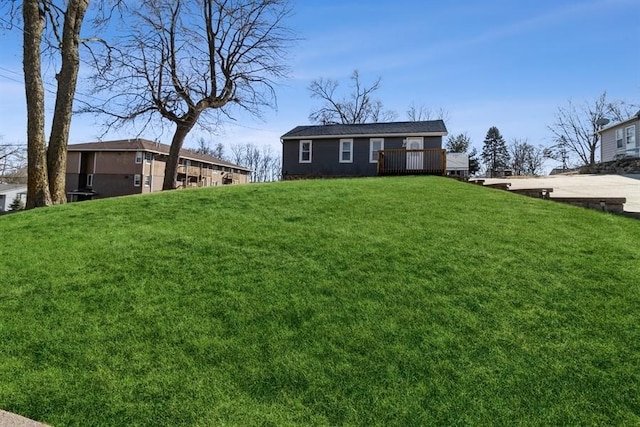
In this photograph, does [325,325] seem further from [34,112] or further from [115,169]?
[115,169]

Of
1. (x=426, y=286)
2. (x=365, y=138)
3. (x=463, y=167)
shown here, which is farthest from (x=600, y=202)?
(x=463, y=167)

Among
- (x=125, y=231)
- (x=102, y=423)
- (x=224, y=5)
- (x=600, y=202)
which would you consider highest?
(x=224, y=5)

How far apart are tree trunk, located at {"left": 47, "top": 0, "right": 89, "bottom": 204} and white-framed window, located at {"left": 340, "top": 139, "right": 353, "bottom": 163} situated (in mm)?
12214

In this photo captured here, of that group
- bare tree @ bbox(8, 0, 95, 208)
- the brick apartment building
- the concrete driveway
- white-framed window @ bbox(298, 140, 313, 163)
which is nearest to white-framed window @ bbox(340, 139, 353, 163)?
white-framed window @ bbox(298, 140, 313, 163)

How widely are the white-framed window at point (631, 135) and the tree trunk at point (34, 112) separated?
29282 mm

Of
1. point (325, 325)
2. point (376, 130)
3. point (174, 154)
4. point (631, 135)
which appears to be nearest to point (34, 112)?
point (174, 154)

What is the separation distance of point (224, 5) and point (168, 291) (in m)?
18.7

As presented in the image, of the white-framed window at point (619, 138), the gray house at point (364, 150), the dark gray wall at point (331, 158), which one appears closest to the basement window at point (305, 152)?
the gray house at point (364, 150)

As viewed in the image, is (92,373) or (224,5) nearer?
(92,373)

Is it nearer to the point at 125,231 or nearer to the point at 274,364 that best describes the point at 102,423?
the point at 274,364

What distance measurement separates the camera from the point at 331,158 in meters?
20.6

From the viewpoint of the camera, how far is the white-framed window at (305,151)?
20969 millimetres

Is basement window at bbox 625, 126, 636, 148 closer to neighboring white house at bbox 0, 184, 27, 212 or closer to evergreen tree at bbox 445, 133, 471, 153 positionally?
evergreen tree at bbox 445, 133, 471, 153

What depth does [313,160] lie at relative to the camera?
20.9 meters
